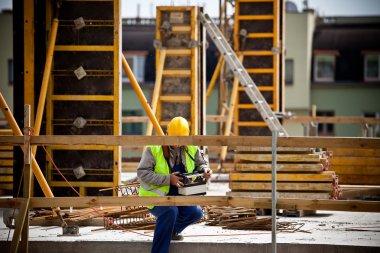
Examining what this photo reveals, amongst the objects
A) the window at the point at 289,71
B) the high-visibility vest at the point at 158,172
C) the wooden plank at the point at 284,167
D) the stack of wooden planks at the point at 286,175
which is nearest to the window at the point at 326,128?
the window at the point at 289,71

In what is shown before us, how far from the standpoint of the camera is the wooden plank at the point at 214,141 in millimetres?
11250

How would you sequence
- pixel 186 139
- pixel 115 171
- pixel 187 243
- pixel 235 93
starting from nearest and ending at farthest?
1. pixel 186 139
2. pixel 187 243
3. pixel 115 171
4. pixel 235 93

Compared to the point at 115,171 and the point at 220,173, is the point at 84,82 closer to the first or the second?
the point at 115,171

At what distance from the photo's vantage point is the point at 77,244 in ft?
41.2

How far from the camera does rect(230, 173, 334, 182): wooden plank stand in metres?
15.9

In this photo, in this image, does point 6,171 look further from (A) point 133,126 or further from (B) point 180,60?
(A) point 133,126

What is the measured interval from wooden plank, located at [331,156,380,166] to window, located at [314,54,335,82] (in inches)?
1421

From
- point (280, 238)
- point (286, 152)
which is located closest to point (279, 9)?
point (286, 152)

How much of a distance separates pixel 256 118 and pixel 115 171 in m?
9.80

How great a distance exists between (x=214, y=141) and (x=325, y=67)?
44.8 metres

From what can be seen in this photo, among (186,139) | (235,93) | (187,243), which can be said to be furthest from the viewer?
(235,93)

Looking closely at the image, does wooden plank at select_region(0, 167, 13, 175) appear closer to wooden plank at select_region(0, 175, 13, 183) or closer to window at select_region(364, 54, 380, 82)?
wooden plank at select_region(0, 175, 13, 183)

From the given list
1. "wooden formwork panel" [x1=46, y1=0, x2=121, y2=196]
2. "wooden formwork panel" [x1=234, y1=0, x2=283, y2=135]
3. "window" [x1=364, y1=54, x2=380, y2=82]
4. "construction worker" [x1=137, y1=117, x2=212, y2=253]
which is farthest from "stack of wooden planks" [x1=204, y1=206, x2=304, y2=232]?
"window" [x1=364, y1=54, x2=380, y2=82]

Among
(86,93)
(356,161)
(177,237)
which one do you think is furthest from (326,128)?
(177,237)
